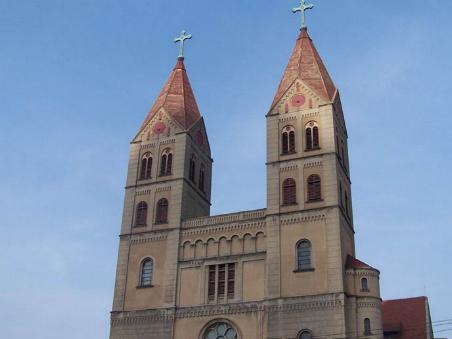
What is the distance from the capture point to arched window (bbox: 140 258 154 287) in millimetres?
47438

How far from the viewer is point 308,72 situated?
5156 cm

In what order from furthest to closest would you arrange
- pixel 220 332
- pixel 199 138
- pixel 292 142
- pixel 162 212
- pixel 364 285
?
pixel 199 138, pixel 162 212, pixel 292 142, pixel 220 332, pixel 364 285

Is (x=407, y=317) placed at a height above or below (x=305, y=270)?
below

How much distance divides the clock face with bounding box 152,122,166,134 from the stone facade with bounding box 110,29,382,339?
0.68ft

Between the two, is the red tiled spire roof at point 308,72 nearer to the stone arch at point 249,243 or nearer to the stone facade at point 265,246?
the stone facade at point 265,246

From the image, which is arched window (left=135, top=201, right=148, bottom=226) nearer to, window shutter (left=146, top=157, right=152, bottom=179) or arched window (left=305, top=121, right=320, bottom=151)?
window shutter (left=146, top=157, right=152, bottom=179)

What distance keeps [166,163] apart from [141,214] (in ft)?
15.9

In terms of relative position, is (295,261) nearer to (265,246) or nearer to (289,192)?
(265,246)

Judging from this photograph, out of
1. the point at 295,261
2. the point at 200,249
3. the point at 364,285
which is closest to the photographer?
the point at 364,285

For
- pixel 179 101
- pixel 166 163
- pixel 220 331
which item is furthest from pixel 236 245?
pixel 179 101

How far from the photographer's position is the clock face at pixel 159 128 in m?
54.1

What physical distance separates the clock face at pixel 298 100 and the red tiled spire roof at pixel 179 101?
378 inches

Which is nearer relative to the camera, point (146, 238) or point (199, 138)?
point (146, 238)

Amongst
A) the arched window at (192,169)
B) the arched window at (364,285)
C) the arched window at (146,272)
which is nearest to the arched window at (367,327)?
the arched window at (364,285)
